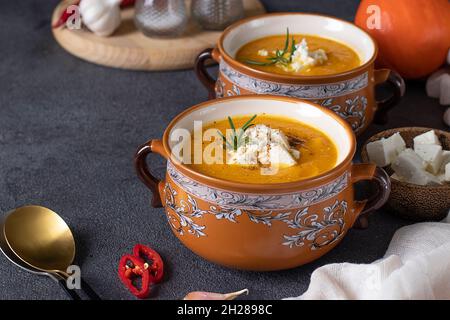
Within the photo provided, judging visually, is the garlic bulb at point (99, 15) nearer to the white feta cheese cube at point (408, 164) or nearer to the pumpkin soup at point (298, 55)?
the pumpkin soup at point (298, 55)

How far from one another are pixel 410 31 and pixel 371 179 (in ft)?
2.24

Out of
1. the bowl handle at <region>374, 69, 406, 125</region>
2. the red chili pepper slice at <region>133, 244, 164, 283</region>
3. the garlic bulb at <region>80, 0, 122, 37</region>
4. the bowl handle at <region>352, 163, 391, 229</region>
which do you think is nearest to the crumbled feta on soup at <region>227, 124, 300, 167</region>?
the bowl handle at <region>352, 163, 391, 229</region>

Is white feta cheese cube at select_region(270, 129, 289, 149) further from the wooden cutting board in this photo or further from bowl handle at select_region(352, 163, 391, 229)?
the wooden cutting board

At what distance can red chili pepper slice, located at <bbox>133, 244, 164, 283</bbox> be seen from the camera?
4.08 feet

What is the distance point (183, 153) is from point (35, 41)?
1.11 meters

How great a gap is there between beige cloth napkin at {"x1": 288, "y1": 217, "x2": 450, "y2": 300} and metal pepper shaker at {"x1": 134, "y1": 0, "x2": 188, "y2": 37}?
1088 millimetres

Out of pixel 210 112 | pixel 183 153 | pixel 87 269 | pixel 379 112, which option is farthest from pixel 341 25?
pixel 87 269

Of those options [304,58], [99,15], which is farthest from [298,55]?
[99,15]

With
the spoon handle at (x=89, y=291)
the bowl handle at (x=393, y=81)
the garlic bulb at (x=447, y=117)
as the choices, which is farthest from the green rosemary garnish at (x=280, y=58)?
the spoon handle at (x=89, y=291)

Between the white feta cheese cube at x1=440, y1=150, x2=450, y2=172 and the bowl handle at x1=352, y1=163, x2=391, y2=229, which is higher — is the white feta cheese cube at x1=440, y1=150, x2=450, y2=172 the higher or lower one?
the lower one

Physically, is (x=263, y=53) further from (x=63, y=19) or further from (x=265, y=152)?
(x=63, y=19)

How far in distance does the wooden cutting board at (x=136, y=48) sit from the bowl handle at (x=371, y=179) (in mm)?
883

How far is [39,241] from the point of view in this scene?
128 centimetres

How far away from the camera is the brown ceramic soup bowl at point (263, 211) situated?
1.14 metres
